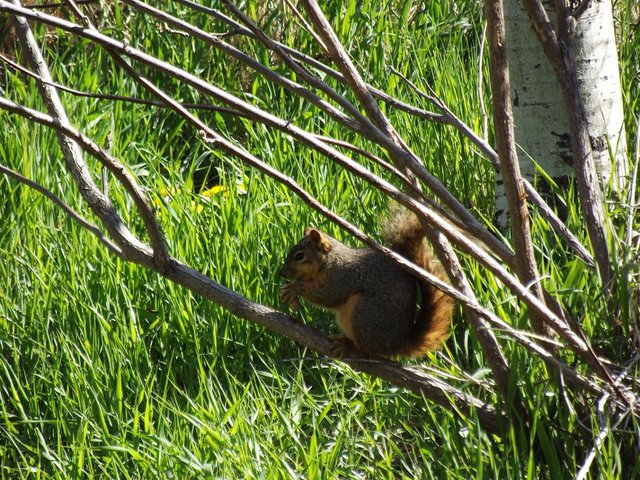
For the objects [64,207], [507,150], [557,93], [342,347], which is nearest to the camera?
[507,150]

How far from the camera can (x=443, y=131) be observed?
3473mm

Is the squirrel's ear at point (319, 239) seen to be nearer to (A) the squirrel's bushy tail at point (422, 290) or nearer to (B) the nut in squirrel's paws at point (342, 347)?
(A) the squirrel's bushy tail at point (422, 290)

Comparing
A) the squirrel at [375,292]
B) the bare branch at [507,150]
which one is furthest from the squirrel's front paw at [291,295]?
the bare branch at [507,150]

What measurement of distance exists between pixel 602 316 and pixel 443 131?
4.69ft

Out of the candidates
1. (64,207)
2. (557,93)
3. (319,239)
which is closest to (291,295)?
(319,239)

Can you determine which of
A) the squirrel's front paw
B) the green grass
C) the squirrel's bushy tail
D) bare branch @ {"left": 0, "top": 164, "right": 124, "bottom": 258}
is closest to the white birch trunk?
the green grass

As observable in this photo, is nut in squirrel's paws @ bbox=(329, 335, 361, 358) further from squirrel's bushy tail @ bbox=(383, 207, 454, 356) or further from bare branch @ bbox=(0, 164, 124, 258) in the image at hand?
bare branch @ bbox=(0, 164, 124, 258)

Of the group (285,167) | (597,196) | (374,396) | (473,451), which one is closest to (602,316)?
(597,196)

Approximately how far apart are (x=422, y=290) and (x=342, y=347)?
1.09ft

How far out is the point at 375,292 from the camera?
2764 mm

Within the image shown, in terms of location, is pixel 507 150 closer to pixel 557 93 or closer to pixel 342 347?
pixel 342 347

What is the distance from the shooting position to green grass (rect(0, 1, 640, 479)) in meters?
2.20

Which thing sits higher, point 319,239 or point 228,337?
point 319,239

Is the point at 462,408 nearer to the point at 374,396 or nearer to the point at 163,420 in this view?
the point at 374,396
